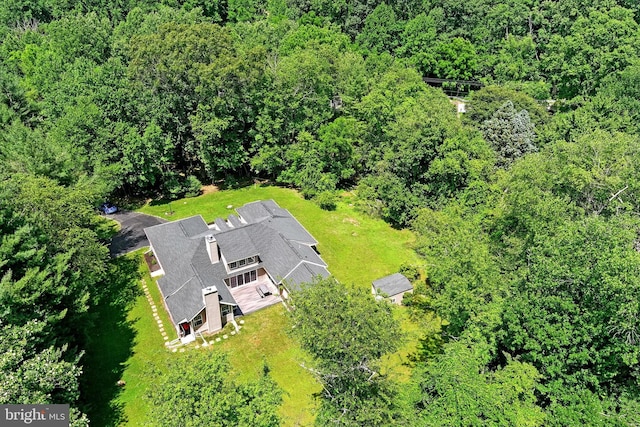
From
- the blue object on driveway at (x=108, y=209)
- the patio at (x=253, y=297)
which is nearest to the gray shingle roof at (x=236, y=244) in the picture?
the patio at (x=253, y=297)

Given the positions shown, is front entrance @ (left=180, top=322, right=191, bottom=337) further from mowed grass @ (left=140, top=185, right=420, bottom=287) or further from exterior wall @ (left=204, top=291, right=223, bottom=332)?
mowed grass @ (left=140, top=185, right=420, bottom=287)

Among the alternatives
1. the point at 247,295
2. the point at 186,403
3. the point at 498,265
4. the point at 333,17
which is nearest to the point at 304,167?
the point at 247,295

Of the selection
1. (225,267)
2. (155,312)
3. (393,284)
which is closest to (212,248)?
(225,267)

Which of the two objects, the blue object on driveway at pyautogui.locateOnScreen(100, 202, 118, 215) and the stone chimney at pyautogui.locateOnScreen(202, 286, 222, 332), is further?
the blue object on driveway at pyautogui.locateOnScreen(100, 202, 118, 215)

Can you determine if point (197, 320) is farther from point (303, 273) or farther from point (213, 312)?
point (303, 273)

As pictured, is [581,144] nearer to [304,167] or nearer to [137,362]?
[304,167]

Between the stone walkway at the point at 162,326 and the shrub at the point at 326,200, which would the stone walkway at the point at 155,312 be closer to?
the stone walkway at the point at 162,326

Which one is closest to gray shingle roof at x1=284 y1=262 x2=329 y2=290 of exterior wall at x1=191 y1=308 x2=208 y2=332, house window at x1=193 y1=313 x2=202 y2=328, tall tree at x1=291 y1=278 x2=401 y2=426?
exterior wall at x1=191 y1=308 x2=208 y2=332
